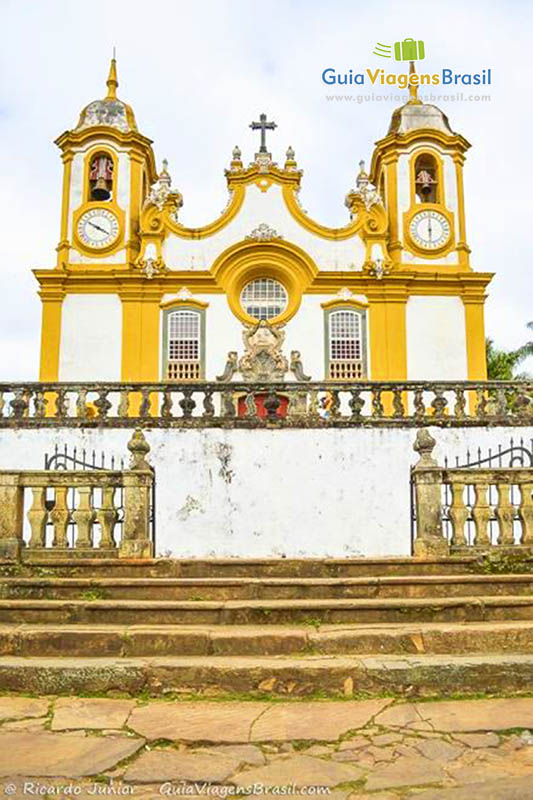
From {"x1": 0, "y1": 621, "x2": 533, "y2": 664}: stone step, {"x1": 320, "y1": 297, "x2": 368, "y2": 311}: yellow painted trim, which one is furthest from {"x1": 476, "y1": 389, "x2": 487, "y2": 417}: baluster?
{"x1": 0, "y1": 621, "x2": 533, "y2": 664}: stone step

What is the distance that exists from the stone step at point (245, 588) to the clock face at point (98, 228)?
15207 millimetres

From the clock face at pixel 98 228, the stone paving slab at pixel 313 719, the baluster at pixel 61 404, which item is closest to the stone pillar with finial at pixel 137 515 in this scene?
the stone paving slab at pixel 313 719

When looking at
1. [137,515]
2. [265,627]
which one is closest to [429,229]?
[137,515]

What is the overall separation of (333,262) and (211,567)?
→ 14.3m

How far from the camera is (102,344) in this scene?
64.0 feet

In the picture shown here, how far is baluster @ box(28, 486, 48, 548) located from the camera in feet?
23.6

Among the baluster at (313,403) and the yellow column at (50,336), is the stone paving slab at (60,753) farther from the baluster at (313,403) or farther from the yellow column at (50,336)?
the yellow column at (50,336)

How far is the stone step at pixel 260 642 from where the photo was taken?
5.54 m

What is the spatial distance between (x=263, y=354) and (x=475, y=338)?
5.19m

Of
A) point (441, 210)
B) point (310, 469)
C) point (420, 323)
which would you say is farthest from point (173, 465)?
point (441, 210)

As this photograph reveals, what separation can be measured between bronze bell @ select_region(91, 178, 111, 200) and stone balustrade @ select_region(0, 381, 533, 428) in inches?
395

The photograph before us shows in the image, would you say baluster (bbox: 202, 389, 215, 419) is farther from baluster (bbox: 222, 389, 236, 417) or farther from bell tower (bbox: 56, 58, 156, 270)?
bell tower (bbox: 56, 58, 156, 270)

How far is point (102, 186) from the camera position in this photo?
21.2 meters

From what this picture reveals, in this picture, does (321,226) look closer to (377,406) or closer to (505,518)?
(377,406)
